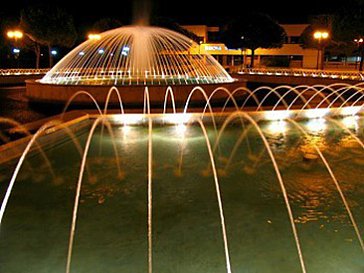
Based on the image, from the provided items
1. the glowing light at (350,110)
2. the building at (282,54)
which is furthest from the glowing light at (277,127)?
the building at (282,54)

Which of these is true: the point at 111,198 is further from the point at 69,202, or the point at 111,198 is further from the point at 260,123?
the point at 260,123

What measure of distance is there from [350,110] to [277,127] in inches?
152

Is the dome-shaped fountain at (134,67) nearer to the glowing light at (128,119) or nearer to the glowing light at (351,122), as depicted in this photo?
the glowing light at (128,119)

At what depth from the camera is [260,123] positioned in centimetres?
1216

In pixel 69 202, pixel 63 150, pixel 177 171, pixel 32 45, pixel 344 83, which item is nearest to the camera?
pixel 69 202

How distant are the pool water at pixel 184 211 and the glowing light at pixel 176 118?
8.28ft

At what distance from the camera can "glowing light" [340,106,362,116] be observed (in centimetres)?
1380

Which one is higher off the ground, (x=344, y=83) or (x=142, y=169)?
(x=344, y=83)

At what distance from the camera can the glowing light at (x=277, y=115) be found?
41.1 feet

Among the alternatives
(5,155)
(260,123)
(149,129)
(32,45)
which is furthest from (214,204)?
(32,45)

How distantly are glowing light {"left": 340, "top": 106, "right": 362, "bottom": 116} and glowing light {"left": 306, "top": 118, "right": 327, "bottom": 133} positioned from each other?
1337mm

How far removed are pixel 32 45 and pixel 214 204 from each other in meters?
38.4

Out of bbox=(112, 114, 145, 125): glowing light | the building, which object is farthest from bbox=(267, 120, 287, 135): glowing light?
the building

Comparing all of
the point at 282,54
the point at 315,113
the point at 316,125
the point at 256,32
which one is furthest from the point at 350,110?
the point at 282,54
